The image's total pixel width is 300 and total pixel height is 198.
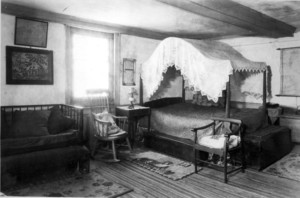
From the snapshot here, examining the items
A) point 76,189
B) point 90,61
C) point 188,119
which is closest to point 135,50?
point 90,61

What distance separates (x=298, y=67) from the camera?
614 centimetres

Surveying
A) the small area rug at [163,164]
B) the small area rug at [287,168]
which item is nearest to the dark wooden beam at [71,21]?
the small area rug at [163,164]

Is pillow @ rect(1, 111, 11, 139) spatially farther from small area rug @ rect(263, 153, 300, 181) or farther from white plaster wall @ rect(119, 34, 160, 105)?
small area rug @ rect(263, 153, 300, 181)

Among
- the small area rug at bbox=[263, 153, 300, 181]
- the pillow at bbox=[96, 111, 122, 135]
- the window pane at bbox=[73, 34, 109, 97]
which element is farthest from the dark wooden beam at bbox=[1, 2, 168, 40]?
the small area rug at bbox=[263, 153, 300, 181]

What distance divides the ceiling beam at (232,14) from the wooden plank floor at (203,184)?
98.2 inches

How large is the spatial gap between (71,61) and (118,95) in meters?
1.40

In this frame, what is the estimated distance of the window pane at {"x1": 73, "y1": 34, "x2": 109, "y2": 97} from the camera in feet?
17.9

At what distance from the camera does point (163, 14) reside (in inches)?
192

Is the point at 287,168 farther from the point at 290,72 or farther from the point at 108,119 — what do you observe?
the point at 108,119

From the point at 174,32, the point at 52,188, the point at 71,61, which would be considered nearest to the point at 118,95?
the point at 71,61

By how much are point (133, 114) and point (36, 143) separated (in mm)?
2183

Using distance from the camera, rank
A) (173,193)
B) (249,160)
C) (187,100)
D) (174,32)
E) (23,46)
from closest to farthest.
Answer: (173,193)
(249,160)
(23,46)
(174,32)
(187,100)

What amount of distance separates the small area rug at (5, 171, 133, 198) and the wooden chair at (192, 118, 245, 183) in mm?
1356

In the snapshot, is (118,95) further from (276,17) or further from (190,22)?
(276,17)
